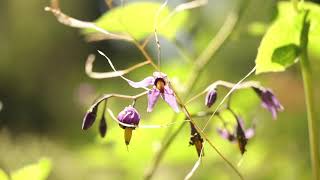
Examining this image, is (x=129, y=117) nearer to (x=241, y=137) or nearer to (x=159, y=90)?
(x=159, y=90)

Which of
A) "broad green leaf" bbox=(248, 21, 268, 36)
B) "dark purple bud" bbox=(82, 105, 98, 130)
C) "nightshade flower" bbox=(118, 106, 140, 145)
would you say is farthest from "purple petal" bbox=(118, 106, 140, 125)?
"broad green leaf" bbox=(248, 21, 268, 36)

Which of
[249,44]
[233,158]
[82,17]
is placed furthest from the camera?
[82,17]

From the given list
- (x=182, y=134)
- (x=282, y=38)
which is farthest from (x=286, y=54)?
(x=182, y=134)

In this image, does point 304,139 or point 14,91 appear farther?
point 14,91

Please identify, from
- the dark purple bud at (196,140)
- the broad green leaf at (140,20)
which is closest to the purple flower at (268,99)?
the dark purple bud at (196,140)

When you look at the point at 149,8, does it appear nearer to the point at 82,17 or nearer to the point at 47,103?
the point at 47,103

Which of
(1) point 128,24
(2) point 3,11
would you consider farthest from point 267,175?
(2) point 3,11

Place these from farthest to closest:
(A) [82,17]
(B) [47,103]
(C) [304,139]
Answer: (A) [82,17], (B) [47,103], (C) [304,139]
